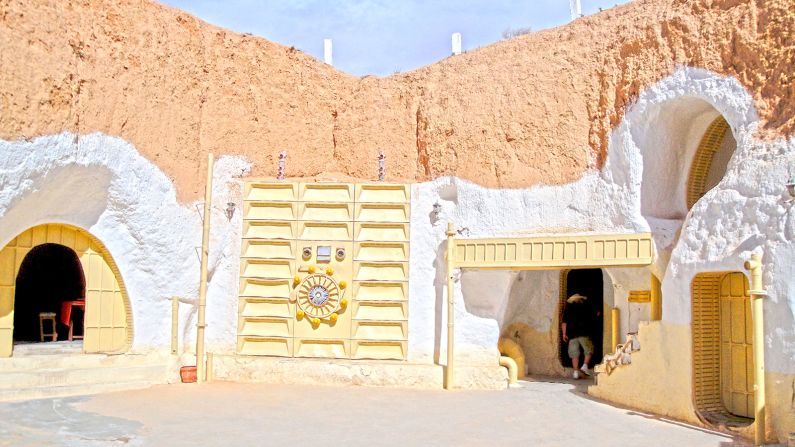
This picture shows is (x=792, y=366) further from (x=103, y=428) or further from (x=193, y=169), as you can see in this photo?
(x=193, y=169)

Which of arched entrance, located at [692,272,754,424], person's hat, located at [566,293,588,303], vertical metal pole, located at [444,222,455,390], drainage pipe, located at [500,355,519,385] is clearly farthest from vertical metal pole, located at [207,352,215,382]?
arched entrance, located at [692,272,754,424]

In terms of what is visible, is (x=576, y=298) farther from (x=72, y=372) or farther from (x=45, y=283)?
(x=45, y=283)

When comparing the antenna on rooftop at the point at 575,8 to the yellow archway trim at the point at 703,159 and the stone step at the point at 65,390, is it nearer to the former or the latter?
the yellow archway trim at the point at 703,159

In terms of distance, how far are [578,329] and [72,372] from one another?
910 centimetres

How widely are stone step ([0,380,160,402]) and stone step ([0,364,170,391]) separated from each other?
0.29 feet

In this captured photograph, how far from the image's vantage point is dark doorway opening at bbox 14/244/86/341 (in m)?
16.1

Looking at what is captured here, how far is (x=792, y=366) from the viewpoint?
880cm

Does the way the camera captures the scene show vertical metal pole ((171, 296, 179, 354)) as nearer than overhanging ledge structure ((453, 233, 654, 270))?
No

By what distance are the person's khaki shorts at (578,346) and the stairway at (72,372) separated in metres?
7.13

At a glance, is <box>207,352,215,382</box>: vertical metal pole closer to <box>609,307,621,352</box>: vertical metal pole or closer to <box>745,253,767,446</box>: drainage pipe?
<box>609,307,621,352</box>: vertical metal pole

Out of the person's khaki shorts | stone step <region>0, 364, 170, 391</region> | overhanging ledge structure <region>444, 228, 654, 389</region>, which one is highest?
overhanging ledge structure <region>444, 228, 654, 389</region>

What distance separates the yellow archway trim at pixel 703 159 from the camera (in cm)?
1180

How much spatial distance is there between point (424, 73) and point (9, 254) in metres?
7.69

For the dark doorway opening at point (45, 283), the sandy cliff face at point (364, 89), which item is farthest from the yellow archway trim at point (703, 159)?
the dark doorway opening at point (45, 283)
